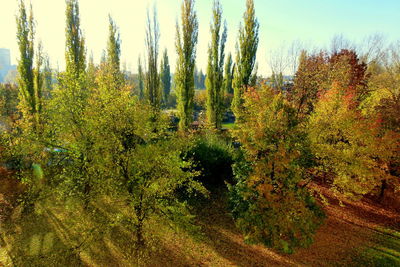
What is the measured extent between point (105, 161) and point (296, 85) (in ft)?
63.5

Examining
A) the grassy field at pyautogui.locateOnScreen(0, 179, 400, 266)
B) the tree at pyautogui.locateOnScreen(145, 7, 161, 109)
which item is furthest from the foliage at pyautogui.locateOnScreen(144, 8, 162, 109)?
the grassy field at pyautogui.locateOnScreen(0, 179, 400, 266)

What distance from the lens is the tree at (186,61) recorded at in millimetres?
21797

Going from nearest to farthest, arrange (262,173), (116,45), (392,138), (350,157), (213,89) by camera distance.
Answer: (262,173) < (350,157) < (392,138) < (213,89) < (116,45)

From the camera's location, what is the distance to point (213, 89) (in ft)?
87.2

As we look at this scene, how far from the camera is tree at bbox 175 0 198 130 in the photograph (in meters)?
21.8

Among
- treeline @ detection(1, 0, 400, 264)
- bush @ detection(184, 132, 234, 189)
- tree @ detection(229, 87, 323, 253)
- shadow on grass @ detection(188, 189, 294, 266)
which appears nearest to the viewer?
treeline @ detection(1, 0, 400, 264)

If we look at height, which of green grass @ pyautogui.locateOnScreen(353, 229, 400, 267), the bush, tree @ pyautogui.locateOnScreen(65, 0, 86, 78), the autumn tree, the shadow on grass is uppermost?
Answer: tree @ pyautogui.locateOnScreen(65, 0, 86, 78)

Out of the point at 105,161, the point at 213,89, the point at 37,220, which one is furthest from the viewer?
the point at 213,89

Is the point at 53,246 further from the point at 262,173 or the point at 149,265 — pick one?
the point at 262,173

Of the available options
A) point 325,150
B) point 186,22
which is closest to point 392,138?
point 325,150

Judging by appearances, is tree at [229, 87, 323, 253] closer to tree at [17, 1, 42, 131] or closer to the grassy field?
the grassy field

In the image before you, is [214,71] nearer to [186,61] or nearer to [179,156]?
[186,61]

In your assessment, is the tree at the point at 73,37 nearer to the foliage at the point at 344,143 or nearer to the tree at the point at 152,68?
the tree at the point at 152,68

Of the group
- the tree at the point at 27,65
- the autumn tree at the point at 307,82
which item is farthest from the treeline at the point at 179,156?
the tree at the point at 27,65
